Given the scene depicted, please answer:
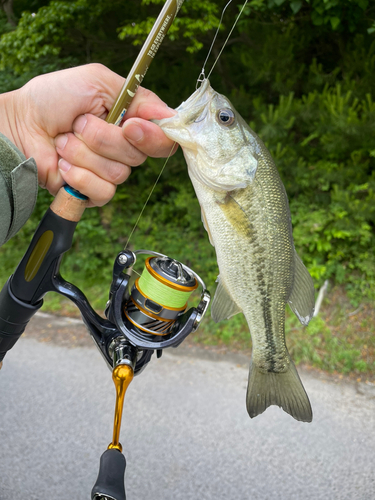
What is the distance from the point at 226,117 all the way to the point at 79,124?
0.47 metres

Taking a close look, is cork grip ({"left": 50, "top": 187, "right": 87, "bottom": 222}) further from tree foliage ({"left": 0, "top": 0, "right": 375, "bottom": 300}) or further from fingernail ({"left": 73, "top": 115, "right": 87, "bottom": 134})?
tree foliage ({"left": 0, "top": 0, "right": 375, "bottom": 300})

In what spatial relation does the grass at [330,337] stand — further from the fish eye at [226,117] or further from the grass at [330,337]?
the fish eye at [226,117]

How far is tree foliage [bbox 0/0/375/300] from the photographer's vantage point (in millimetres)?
4430

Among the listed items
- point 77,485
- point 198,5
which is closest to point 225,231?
point 77,485

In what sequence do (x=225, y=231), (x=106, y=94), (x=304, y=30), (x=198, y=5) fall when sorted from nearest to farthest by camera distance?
(x=225, y=231) → (x=106, y=94) → (x=198, y=5) → (x=304, y=30)

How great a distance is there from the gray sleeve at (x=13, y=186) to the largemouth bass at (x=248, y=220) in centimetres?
40

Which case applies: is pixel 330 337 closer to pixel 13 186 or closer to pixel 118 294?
pixel 118 294

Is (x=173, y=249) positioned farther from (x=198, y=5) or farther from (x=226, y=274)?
(x=226, y=274)

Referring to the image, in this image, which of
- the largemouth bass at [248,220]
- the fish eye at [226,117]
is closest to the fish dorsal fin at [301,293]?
the largemouth bass at [248,220]

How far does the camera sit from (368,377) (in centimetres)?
373

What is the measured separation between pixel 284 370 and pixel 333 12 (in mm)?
3869

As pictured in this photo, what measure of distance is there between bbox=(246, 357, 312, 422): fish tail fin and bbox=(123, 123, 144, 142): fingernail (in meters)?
0.78

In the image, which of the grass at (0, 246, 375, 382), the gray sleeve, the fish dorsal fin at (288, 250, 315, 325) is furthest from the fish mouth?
the grass at (0, 246, 375, 382)

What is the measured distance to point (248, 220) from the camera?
3.94ft
